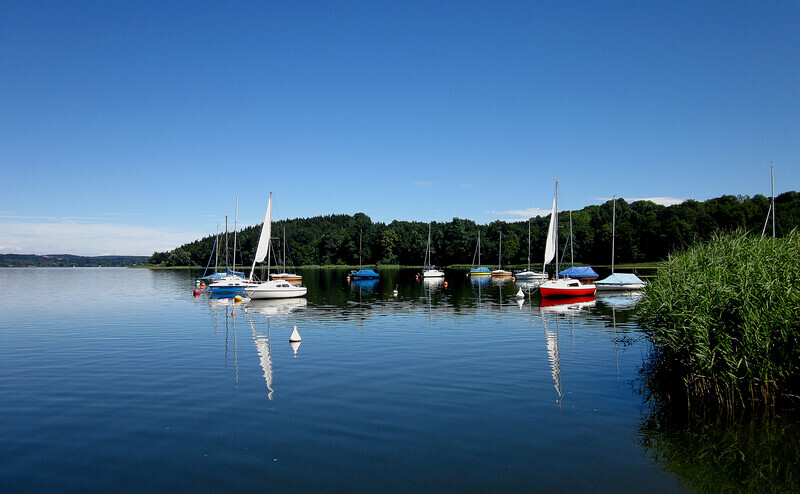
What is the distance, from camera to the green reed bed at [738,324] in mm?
15758

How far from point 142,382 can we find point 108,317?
89.8 ft

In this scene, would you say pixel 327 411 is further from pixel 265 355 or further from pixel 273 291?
pixel 273 291

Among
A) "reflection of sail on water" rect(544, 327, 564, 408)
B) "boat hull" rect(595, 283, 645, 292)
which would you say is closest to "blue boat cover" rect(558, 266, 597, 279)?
"boat hull" rect(595, 283, 645, 292)

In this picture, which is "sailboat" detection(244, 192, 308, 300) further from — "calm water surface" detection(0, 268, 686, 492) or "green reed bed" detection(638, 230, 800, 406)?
"green reed bed" detection(638, 230, 800, 406)

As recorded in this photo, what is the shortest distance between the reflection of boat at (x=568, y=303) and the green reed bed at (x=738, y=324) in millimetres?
29382

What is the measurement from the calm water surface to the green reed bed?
8.41ft

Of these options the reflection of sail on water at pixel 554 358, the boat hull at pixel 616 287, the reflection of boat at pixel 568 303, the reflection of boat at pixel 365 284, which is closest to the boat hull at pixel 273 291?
the reflection of boat at pixel 365 284

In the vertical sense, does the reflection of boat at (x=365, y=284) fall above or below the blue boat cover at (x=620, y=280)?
below

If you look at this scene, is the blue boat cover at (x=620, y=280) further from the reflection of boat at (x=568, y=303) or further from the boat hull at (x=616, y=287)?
the reflection of boat at (x=568, y=303)

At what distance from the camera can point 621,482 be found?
11.8 meters

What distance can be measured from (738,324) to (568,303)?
38.5 meters

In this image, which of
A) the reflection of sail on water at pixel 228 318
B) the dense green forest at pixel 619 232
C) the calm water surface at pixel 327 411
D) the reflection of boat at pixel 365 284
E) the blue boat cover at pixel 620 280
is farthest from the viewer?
the dense green forest at pixel 619 232

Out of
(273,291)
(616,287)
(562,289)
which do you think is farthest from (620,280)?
(273,291)

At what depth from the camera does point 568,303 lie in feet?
177
